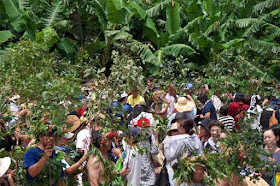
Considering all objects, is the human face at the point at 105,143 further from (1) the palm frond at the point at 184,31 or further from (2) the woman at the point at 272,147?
(1) the palm frond at the point at 184,31

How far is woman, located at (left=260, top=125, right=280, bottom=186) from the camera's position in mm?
6645

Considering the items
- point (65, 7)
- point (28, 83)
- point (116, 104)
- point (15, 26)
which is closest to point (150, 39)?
point (65, 7)

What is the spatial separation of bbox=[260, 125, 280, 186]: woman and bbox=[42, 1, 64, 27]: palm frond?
44.2 feet

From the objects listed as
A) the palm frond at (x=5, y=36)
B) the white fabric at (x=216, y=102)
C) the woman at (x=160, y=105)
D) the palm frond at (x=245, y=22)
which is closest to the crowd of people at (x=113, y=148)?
the woman at (x=160, y=105)

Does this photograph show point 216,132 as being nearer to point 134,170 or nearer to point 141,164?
point 141,164

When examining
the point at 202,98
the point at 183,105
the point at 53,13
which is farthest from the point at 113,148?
the point at 53,13

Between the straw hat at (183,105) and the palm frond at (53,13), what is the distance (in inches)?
385

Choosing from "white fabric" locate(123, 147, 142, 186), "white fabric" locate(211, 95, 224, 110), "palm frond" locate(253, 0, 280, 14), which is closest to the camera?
"white fabric" locate(123, 147, 142, 186)

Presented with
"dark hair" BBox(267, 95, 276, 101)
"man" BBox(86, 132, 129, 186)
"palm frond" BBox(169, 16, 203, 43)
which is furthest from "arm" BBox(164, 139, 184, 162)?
"palm frond" BBox(169, 16, 203, 43)

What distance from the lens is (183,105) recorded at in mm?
10703

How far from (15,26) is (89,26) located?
2.68 m

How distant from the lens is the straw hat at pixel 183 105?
1061cm

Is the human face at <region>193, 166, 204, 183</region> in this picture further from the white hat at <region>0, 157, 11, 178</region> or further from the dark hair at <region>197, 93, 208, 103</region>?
the dark hair at <region>197, 93, 208, 103</region>

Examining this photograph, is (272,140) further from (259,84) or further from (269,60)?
(269,60)
